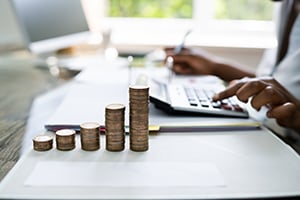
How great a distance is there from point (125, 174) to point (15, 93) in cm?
69

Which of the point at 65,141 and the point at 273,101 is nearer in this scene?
the point at 65,141

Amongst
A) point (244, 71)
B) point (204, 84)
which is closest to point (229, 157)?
point (204, 84)

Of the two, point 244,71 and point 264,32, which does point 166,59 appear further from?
point 264,32

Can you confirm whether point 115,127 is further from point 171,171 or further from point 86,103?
point 86,103

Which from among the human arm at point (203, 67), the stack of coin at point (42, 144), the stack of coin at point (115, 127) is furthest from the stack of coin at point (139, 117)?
the human arm at point (203, 67)

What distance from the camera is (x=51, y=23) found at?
1625 millimetres

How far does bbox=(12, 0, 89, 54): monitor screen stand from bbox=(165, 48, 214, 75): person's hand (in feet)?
1.44

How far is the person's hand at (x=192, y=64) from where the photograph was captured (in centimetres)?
147

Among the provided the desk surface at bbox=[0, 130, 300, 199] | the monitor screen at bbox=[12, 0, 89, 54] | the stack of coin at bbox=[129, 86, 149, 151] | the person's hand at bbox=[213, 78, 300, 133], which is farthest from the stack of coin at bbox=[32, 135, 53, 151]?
the monitor screen at bbox=[12, 0, 89, 54]

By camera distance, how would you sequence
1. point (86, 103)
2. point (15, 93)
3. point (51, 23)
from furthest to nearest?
point (51, 23), point (15, 93), point (86, 103)

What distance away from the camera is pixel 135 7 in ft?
8.33

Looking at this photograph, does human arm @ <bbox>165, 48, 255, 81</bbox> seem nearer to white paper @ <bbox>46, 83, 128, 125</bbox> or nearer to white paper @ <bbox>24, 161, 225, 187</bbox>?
white paper @ <bbox>46, 83, 128, 125</bbox>

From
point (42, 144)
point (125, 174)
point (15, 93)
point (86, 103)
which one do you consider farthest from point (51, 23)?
point (125, 174)

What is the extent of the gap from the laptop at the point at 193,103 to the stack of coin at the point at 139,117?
19cm
